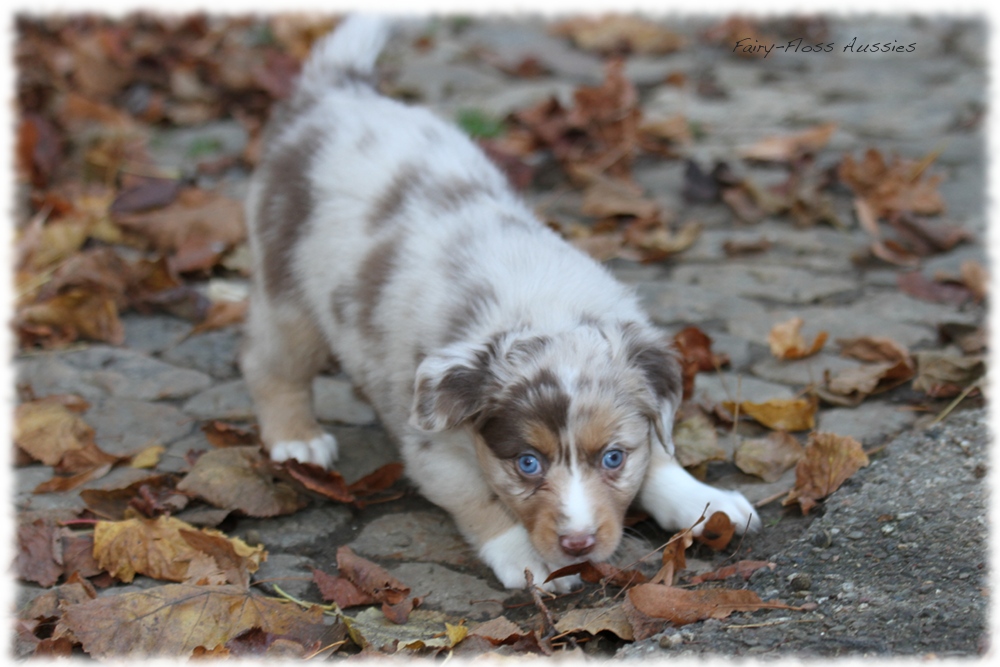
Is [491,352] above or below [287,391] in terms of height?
above

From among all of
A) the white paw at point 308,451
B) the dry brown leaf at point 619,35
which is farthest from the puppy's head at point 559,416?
the dry brown leaf at point 619,35

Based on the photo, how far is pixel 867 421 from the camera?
3611 millimetres

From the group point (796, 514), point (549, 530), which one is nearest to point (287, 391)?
point (549, 530)

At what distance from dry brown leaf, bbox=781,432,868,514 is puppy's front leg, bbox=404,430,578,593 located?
82 centimetres

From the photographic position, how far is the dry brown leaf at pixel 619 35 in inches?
333

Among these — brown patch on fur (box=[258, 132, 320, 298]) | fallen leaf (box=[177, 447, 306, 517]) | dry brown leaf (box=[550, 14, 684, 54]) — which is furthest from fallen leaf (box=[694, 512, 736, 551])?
dry brown leaf (box=[550, 14, 684, 54])

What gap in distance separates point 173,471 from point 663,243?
258 cm

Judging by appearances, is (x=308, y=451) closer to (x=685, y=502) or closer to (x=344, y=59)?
(x=685, y=502)

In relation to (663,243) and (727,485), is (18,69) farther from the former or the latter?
(727,485)

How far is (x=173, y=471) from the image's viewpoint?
372 centimetres

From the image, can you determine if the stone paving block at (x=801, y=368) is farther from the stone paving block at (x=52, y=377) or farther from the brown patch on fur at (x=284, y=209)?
the stone paving block at (x=52, y=377)

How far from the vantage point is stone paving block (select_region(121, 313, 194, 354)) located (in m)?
4.70

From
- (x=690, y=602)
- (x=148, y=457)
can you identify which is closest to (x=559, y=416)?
(x=690, y=602)

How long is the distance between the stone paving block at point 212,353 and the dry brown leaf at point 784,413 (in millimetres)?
2171
